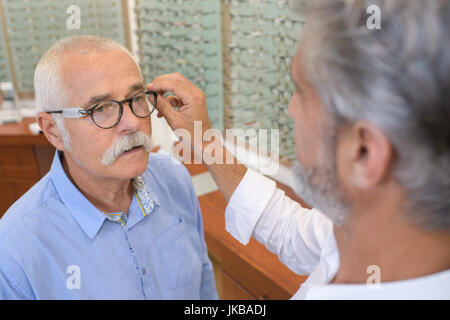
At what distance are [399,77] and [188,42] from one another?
5.93ft

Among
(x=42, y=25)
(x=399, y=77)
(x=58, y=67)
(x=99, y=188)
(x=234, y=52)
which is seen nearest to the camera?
(x=399, y=77)

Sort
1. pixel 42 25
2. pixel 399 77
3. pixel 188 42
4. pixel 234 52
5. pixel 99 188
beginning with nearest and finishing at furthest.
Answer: pixel 399 77 → pixel 99 188 → pixel 234 52 → pixel 188 42 → pixel 42 25

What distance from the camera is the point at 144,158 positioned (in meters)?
1.09

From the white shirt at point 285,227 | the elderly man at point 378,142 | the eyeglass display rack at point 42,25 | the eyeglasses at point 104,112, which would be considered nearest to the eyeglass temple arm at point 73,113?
the eyeglasses at point 104,112

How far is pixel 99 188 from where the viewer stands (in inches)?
44.3

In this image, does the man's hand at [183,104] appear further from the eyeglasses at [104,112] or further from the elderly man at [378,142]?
the elderly man at [378,142]

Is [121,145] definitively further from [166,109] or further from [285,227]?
[285,227]

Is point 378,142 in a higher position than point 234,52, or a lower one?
lower

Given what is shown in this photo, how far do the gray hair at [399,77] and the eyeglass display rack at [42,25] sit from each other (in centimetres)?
245

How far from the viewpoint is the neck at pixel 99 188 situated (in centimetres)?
111

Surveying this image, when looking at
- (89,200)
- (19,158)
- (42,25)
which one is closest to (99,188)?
(89,200)
